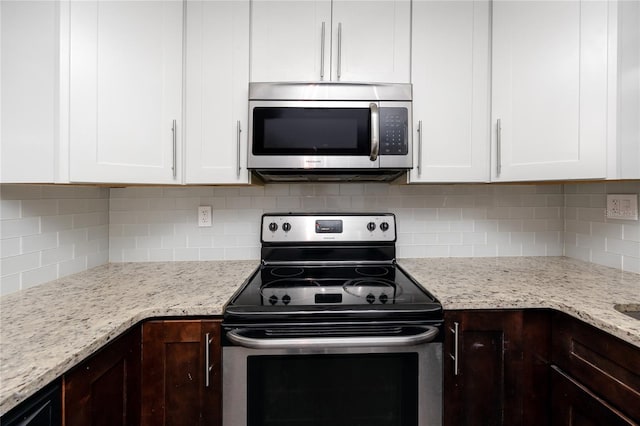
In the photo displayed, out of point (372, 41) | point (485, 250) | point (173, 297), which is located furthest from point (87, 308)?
point (485, 250)

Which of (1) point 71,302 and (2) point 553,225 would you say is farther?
(2) point 553,225

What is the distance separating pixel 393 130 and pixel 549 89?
653 millimetres

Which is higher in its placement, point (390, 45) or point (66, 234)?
point (390, 45)

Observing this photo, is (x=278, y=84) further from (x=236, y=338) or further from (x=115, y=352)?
(x=115, y=352)

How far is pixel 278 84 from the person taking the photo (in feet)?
4.45

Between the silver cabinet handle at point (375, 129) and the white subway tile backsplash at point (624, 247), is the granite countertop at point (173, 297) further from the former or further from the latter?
the silver cabinet handle at point (375, 129)

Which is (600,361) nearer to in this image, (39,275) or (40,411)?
(40,411)

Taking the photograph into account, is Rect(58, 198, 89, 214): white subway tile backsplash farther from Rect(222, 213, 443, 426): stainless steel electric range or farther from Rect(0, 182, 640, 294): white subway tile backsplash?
Rect(222, 213, 443, 426): stainless steel electric range

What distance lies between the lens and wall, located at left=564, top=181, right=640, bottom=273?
144cm

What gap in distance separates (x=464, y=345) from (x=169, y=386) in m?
1.01

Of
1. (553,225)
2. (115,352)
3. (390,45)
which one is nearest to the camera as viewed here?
(115,352)

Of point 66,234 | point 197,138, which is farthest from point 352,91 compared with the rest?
point 66,234

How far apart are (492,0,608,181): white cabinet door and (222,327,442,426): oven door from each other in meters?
0.90

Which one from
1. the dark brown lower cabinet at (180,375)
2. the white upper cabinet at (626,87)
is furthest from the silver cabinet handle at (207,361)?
the white upper cabinet at (626,87)
